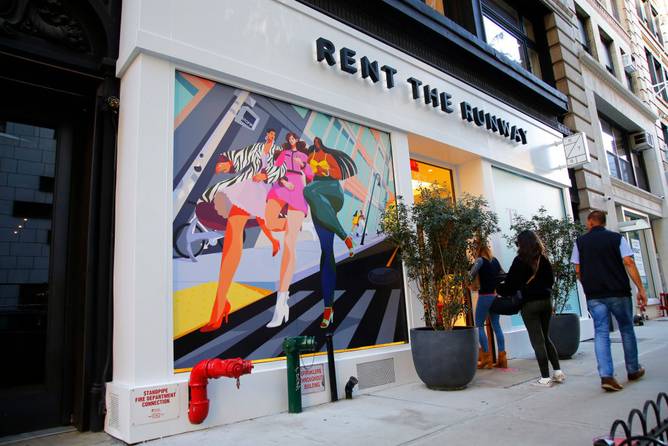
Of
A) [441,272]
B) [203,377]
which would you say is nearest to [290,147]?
[441,272]

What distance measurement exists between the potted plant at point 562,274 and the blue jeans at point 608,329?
2164 millimetres

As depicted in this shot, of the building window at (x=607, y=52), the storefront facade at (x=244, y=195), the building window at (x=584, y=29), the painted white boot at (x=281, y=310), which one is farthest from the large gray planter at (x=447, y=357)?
the building window at (x=607, y=52)

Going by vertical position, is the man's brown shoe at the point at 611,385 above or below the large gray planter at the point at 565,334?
below

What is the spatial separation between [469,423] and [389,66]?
18.4ft

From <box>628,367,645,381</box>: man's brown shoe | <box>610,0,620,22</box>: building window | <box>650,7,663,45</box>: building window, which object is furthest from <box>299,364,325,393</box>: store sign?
<box>650,7,663,45</box>: building window

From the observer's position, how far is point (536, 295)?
570cm

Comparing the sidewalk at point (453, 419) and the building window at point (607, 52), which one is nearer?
the sidewalk at point (453, 419)

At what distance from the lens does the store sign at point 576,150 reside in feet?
39.2

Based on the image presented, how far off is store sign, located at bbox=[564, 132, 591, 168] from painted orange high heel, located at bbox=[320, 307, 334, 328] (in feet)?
30.3

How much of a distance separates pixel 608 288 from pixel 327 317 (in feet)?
11.0

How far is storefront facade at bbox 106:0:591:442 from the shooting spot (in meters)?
4.41

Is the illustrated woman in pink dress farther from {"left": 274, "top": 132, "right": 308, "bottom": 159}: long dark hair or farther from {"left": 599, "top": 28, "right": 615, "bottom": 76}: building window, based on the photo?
{"left": 599, "top": 28, "right": 615, "bottom": 76}: building window

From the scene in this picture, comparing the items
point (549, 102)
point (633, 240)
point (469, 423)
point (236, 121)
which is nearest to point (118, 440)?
point (469, 423)

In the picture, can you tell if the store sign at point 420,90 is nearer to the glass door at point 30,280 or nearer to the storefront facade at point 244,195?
the storefront facade at point 244,195
